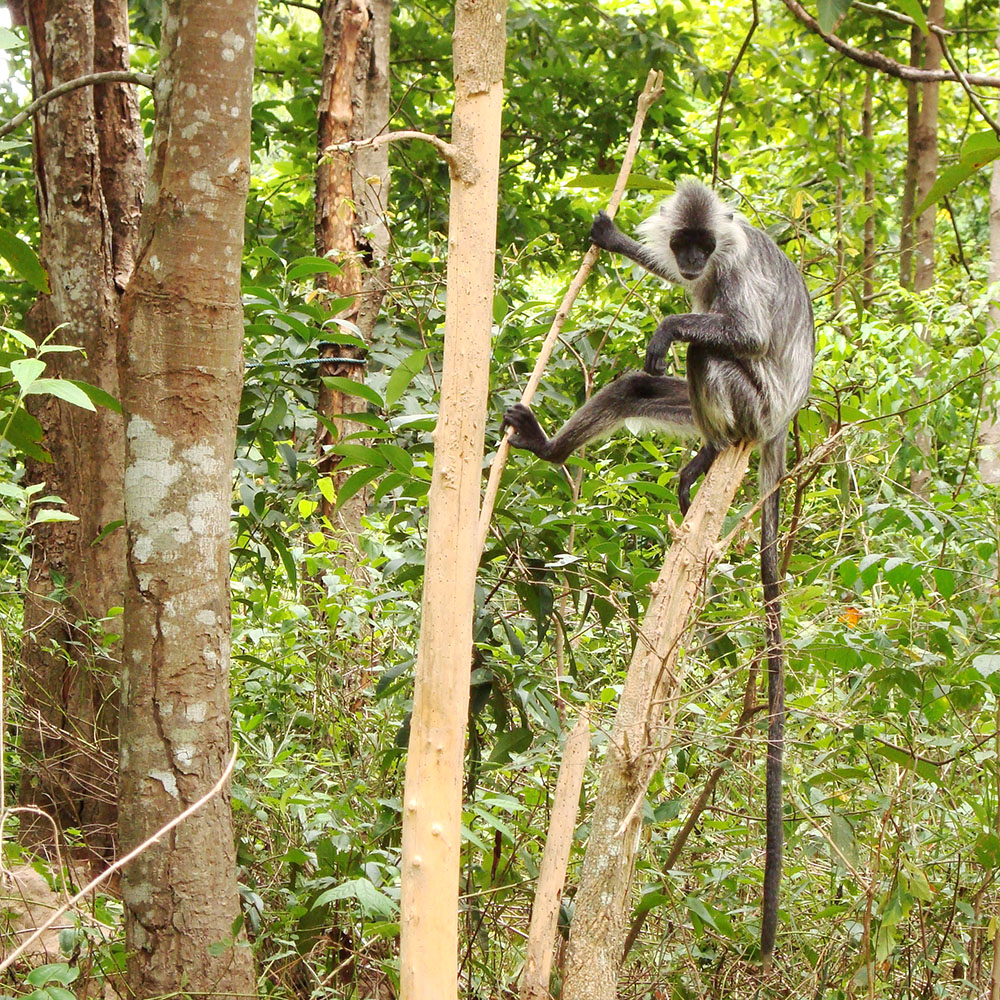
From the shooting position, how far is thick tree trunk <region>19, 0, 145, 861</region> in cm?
399

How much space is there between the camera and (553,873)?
7.41 ft

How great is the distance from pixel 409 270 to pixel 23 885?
339 centimetres

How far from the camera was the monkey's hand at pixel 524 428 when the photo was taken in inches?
149

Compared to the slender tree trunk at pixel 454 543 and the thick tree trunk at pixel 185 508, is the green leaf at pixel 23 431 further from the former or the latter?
the slender tree trunk at pixel 454 543

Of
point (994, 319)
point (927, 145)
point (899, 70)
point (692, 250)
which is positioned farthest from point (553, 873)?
point (927, 145)

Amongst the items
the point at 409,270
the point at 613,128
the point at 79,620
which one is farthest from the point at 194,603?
the point at 613,128

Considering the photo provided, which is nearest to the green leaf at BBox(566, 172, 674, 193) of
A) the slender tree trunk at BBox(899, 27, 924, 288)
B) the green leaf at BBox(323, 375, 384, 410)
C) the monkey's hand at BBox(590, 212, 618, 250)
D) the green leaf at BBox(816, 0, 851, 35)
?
the green leaf at BBox(816, 0, 851, 35)

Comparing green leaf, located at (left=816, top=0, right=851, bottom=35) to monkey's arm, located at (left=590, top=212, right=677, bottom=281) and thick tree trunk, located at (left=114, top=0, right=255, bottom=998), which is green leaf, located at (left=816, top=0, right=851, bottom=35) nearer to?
monkey's arm, located at (left=590, top=212, right=677, bottom=281)

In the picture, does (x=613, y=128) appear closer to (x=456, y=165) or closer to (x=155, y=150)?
(x=155, y=150)

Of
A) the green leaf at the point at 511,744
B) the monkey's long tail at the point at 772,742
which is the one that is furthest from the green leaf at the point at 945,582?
the green leaf at the point at 511,744

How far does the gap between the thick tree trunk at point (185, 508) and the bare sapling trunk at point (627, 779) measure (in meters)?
0.90

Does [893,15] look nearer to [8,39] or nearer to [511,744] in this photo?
[8,39]

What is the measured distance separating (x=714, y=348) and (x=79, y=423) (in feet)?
8.72

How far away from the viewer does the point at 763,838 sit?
3.80m
